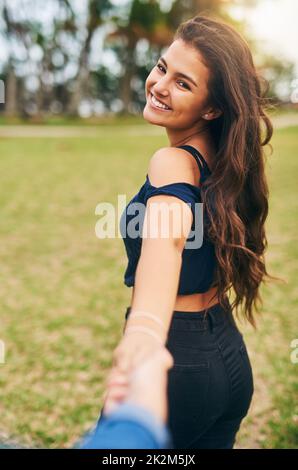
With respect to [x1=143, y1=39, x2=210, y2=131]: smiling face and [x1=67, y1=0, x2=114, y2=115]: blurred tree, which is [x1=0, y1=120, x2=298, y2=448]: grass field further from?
[x1=67, y1=0, x2=114, y2=115]: blurred tree

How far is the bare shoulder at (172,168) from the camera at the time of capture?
4.15 feet

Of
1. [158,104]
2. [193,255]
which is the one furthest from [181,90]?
[193,255]

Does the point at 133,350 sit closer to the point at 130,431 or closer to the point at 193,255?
the point at 130,431

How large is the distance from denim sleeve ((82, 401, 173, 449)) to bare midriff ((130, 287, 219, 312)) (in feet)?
2.29

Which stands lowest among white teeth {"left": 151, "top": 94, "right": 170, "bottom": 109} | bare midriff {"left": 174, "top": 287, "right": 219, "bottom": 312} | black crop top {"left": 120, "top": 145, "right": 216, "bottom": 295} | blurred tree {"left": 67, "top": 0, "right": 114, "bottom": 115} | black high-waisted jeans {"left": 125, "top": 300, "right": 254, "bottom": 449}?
blurred tree {"left": 67, "top": 0, "right": 114, "bottom": 115}

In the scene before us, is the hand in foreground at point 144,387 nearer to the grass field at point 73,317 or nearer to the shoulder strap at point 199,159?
the shoulder strap at point 199,159

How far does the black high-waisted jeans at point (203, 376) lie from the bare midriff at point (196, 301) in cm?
2

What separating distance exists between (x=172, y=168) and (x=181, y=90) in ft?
0.95

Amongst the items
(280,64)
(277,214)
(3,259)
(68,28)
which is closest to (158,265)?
(3,259)

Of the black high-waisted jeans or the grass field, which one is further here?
the grass field

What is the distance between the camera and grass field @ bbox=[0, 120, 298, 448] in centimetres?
325

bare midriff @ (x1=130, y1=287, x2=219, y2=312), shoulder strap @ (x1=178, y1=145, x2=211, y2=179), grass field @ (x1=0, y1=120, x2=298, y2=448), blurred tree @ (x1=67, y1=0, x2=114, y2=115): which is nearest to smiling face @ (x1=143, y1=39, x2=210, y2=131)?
shoulder strap @ (x1=178, y1=145, x2=211, y2=179)

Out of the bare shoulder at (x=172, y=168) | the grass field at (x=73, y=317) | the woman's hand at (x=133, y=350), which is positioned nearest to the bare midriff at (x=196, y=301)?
the bare shoulder at (x=172, y=168)
